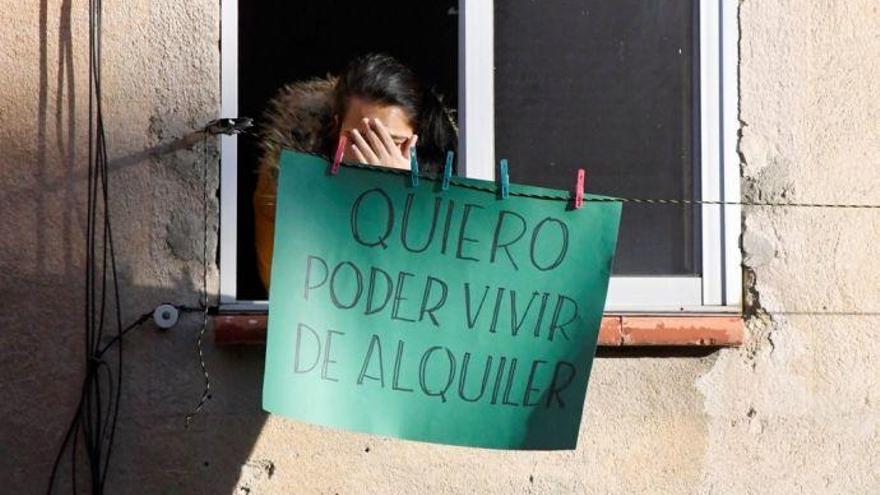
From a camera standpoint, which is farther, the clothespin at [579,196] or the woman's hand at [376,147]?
the woman's hand at [376,147]

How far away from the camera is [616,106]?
3770mm

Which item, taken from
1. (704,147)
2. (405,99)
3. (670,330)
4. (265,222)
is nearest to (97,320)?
(265,222)

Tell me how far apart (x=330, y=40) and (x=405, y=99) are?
1.69 m

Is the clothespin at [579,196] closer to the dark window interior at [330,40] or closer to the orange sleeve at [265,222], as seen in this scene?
the orange sleeve at [265,222]

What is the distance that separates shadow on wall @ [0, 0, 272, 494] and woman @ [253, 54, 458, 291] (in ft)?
0.84

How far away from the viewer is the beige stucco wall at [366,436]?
3.29 metres

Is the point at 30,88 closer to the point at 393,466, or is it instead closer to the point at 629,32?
the point at 393,466

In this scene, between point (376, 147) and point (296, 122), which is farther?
point (296, 122)

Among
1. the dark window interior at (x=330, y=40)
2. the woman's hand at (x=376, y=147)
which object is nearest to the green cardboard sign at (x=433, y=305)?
the woman's hand at (x=376, y=147)

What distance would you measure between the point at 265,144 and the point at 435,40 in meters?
1.20

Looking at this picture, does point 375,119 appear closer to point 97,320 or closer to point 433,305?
point 433,305

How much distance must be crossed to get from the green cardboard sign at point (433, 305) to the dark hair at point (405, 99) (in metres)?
0.67

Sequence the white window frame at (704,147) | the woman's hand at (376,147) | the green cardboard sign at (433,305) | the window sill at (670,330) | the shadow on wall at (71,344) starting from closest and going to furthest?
the green cardboard sign at (433,305) < the shadow on wall at (71,344) < the woman's hand at (376,147) < the window sill at (670,330) < the white window frame at (704,147)

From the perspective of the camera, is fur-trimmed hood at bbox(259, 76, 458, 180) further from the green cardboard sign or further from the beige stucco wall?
the green cardboard sign
